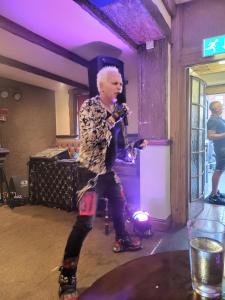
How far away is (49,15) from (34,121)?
293 centimetres

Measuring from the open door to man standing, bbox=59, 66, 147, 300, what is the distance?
143cm

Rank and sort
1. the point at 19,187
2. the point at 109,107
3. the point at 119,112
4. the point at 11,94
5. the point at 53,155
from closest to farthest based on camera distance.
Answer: the point at 119,112 → the point at 109,107 → the point at 53,155 → the point at 19,187 → the point at 11,94

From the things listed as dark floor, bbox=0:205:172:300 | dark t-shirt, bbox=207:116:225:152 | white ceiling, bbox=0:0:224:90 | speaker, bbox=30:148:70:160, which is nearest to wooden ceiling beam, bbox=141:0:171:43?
white ceiling, bbox=0:0:224:90

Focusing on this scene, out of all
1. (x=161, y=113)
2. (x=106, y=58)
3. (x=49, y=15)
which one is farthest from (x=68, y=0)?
(x=161, y=113)

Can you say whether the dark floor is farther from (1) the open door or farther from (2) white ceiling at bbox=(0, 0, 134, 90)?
(2) white ceiling at bbox=(0, 0, 134, 90)

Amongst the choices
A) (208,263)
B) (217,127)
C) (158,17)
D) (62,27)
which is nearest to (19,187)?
(62,27)

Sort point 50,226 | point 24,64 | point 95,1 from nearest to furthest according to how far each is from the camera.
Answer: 1. point 95,1
2. point 50,226
3. point 24,64

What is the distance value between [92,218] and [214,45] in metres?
1.95

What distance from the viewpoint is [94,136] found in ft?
4.89

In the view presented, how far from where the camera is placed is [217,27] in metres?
2.21

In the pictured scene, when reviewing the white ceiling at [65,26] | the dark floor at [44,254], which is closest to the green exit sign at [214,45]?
the white ceiling at [65,26]

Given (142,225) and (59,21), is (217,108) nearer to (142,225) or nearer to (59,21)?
(142,225)

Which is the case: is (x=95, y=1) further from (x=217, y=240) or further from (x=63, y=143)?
(x=63, y=143)

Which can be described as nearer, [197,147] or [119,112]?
[119,112]
